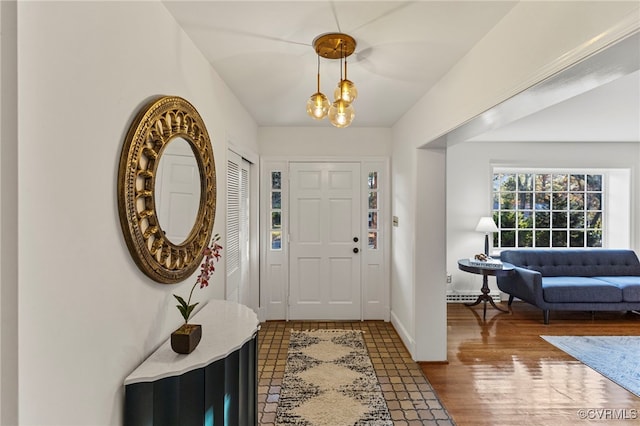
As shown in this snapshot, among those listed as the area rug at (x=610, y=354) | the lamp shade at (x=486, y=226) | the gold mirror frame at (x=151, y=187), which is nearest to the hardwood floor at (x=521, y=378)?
the area rug at (x=610, y=354)

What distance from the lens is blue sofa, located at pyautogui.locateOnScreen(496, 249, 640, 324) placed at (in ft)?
13.6

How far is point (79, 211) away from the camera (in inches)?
41.8

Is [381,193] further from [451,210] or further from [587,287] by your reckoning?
[587,287]

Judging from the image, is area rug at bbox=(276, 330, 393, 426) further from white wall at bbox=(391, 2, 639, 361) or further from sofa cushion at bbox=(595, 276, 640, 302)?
sofa cushion at bbox=(595, 276, 640, 302)

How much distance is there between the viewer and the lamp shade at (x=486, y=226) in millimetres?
4750

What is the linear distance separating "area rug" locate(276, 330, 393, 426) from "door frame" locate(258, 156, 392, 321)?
0.69 metres

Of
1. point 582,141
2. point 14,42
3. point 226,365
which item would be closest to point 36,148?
point 14,42

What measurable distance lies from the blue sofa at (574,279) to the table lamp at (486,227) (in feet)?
0.86

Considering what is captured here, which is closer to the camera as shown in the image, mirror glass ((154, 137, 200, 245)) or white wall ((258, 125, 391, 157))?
mirror glass ((154, 137, 200, 245))

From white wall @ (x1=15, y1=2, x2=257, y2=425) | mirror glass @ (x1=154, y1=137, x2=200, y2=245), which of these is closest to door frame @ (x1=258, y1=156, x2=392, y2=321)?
mirror glass @ (x1=154, y1=137, x2=200, y2=245)

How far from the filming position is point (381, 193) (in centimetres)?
421

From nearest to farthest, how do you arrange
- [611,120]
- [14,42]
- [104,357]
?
[14,42], [104,357], [611,120]

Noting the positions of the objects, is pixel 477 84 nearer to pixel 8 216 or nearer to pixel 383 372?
pixel 8 216

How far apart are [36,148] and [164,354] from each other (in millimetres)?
964
